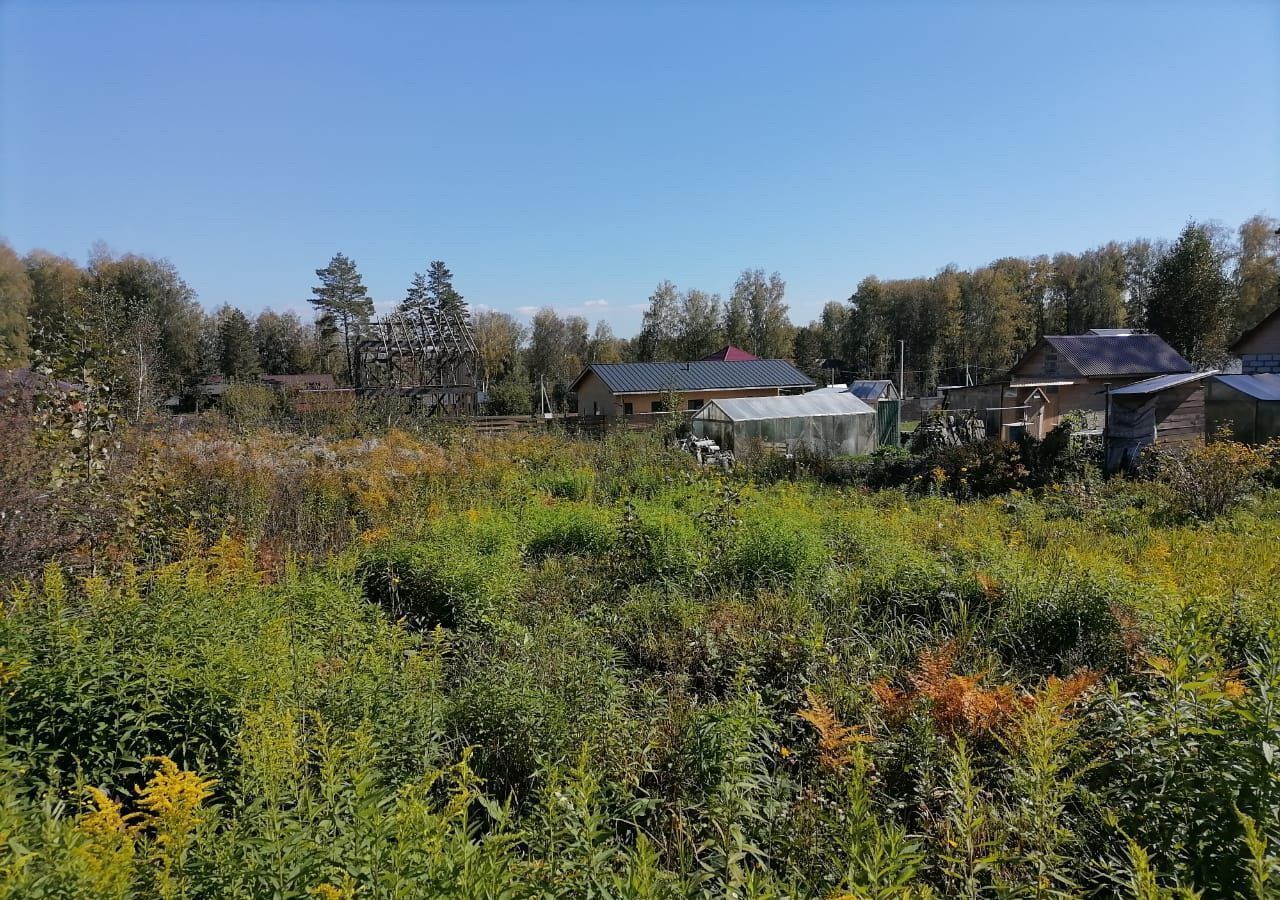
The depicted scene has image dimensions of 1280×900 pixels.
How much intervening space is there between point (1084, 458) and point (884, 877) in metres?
12.2

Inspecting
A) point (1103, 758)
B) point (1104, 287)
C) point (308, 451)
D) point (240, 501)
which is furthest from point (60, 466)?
point (1104, 287)

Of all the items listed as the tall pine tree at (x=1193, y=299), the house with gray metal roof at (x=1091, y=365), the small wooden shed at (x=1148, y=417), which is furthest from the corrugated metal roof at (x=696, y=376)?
the tall pine tree at (x=1193, y=299)

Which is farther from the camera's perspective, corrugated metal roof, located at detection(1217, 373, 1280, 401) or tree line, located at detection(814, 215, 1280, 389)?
tree line, located at detection(814, 215, 1280, 389)

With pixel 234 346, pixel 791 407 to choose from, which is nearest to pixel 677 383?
pixel 791 407

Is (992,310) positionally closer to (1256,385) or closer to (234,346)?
(1256,385)

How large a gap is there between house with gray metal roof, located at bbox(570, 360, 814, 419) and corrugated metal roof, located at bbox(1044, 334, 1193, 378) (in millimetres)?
11261

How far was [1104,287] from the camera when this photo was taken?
164 feet

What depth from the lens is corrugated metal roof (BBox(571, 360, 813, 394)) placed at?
107 ft

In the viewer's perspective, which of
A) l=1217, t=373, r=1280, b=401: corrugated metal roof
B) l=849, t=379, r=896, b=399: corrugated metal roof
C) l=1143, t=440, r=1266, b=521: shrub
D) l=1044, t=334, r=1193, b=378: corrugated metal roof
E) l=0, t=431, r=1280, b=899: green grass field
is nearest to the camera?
l=0, t=431, r=1280, b=899: green grass field

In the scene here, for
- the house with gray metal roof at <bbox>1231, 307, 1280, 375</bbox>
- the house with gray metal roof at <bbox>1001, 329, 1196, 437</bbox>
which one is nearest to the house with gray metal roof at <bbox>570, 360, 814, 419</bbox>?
the house with gray metal roof at <bbox>1001, 329, 1196, 437</bbox>

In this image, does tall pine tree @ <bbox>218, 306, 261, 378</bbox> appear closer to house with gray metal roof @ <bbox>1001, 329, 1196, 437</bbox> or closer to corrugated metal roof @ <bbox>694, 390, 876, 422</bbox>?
corrugated metal roof @ <bbox>694, 390, 876, 422</bbox>

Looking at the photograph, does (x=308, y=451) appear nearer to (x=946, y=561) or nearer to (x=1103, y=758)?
(x=946, y=561)

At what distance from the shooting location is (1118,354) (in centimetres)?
3177

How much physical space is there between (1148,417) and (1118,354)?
22749 millimetres
